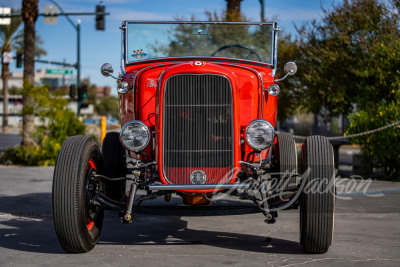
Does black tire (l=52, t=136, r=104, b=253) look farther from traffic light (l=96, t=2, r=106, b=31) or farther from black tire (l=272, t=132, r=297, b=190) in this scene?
traffic light (l=96, t=2, r=106, b=31)

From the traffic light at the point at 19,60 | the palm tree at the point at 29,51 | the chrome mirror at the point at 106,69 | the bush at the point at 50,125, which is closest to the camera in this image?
the chrome mirror at the point at 106,69

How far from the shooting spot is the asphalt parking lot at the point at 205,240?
5.02m

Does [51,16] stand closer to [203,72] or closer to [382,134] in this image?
[382,134]

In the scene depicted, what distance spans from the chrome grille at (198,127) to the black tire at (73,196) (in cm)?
73

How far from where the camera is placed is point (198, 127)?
5.32 meters

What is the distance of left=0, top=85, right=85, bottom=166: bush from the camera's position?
1560cm

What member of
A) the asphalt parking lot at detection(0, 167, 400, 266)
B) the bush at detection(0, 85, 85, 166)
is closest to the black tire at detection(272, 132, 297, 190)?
the asphalt parking lot at detection(0, 167, 400, 266)

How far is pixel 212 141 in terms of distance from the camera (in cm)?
532

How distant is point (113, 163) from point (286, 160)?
2.04m

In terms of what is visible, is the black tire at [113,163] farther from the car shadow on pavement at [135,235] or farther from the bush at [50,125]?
the bush at [50,125]

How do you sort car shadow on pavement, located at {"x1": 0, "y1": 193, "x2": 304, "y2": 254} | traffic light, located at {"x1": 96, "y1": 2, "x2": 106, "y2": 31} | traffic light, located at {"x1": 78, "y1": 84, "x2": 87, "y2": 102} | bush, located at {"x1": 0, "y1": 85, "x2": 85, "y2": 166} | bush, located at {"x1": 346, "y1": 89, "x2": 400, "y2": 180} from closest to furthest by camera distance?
car shadow on pavement, located at {"x1": 0, "y1": 193, "x2": 304, "y2": 254} → bush, located at {"x1": 346, "y1": 89, "x2": 400, "y2": 180} → bush, located at {"x1": 0, "y1": 85, "x2": 85, "y2": 166} → traffic light, located at {"x1": 96, "y1": 2, "x2": 106, "y2": 31} → traffic light, located at {"x1": 78, "y1": 84, "x2": 87, "y2": 102}

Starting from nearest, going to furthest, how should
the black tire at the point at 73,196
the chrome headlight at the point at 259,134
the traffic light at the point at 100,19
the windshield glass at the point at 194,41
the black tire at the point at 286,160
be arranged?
the black tire at the point at 73,196, the chrome headlight at the point at 259,134, the black tire at the point at 286,160, the windshield glass at the point at 194,41, the traffic light at the point at 100,19

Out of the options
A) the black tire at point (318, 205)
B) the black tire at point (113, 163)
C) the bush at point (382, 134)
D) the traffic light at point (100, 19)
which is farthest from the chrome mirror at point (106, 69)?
the traffic light at point (100, 19)

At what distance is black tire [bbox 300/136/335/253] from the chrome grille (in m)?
0.72
